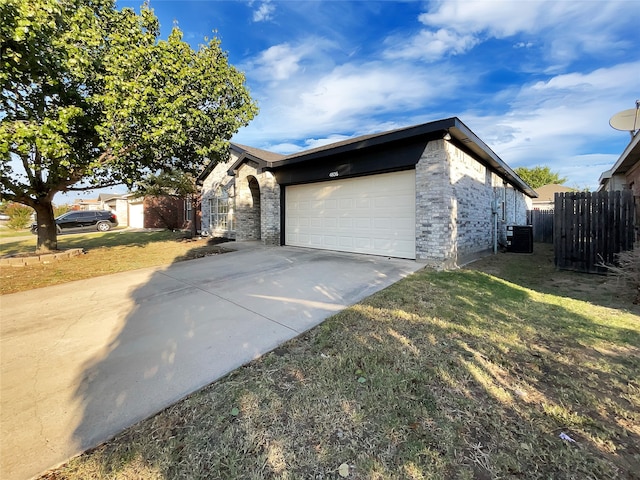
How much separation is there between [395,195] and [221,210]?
10.5 metres

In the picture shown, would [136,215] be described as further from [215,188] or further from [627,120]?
[627,120]

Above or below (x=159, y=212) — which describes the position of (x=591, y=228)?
below

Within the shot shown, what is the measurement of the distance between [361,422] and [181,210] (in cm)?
2051

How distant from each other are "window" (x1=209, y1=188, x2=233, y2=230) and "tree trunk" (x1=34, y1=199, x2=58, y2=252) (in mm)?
6848

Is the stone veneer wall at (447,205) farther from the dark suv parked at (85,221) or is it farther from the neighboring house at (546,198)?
the neighboring house at (546,198)

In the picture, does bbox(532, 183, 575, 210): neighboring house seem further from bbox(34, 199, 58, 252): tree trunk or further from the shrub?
the shrub

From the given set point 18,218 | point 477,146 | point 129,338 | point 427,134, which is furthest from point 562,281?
point 18,218

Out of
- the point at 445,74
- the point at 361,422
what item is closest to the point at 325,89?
the point at 445,74

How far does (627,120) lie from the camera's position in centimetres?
790

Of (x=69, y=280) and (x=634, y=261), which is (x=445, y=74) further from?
(x=69, y=280)

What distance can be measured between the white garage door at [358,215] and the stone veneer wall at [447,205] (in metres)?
0.43

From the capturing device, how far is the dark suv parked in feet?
66.8

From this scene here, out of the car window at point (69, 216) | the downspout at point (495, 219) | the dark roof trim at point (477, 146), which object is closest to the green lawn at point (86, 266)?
the dark roof trim at point (477, 146)

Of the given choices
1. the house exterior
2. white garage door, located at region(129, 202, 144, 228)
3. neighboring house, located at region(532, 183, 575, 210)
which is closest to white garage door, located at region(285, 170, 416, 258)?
the house exterior
